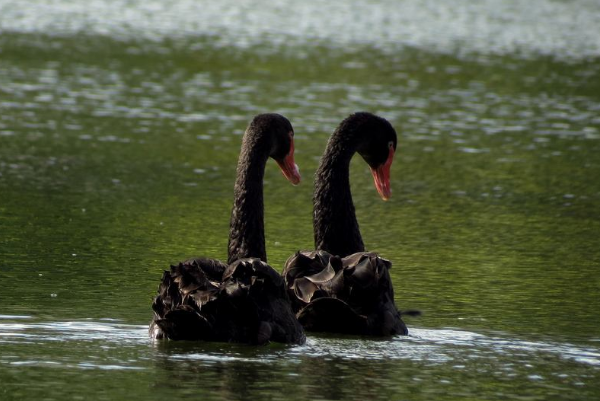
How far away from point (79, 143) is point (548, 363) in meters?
9.22

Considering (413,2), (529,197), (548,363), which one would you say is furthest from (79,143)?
(413,2)

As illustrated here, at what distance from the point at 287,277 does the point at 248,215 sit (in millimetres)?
521

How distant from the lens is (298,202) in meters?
13.1

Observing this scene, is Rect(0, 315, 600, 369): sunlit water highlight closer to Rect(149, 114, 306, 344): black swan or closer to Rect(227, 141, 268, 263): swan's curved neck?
Rect(149, 114, 306, 344): black swan

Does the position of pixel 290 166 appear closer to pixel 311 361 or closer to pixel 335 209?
pixel 335 209

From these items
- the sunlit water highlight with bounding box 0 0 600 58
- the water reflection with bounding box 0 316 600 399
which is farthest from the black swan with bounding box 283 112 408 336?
the sunlit water highlight with bounding box 0 0 600 58

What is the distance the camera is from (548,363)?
7.35 meters

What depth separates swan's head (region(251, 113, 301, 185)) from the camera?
8812mm

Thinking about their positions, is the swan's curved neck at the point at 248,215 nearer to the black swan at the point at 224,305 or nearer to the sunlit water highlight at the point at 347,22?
the black swan at the point at 224,305

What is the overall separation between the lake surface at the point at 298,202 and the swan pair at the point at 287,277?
4.9 inches

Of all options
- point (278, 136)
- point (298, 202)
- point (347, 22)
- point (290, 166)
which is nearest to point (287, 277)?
point (278, 136)

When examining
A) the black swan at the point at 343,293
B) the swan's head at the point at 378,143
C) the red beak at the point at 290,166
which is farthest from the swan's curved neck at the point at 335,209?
the black swan at the point at 343,293

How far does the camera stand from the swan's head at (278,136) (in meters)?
8.81

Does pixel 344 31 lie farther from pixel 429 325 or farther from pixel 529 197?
pixel 429 325
